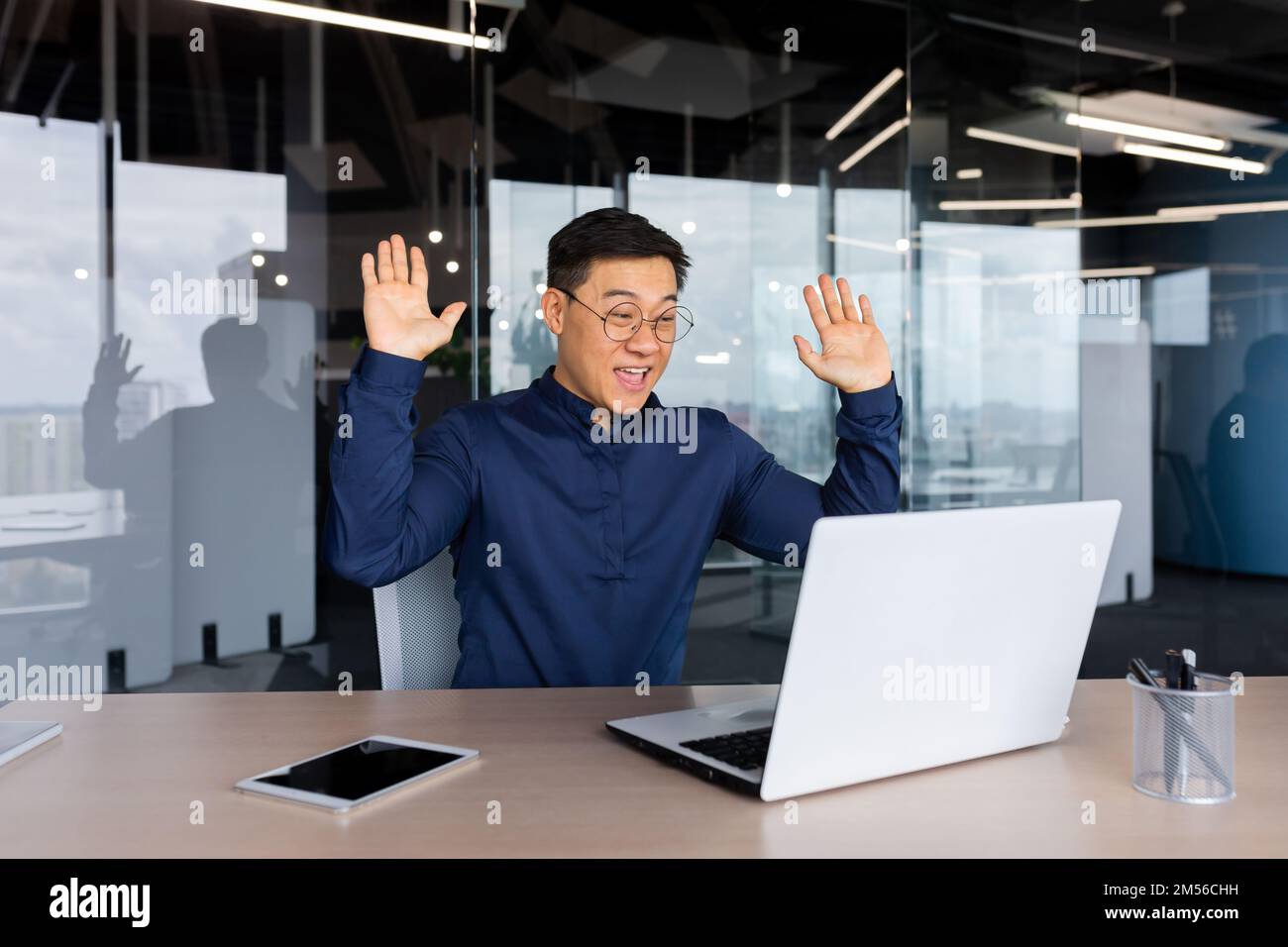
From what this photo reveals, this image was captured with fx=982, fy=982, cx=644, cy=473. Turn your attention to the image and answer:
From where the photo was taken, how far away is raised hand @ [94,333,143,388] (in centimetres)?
365

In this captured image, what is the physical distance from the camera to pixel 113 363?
3.66 metres

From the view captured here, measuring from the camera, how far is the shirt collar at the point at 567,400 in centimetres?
202

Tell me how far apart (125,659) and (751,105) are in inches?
134

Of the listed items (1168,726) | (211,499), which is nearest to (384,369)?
(1168,726)

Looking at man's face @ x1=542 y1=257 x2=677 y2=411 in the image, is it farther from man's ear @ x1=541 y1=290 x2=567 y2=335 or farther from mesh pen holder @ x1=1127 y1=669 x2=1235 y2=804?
mesh pen holder @ x1=1127 y1=669 x2=1235 y2=804

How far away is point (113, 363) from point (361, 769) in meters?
3.06

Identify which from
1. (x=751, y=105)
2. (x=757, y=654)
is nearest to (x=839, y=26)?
(x=751, y=105)

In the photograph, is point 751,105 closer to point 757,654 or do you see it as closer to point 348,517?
point 757,654

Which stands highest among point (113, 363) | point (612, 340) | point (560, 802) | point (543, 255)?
point (543, 255)

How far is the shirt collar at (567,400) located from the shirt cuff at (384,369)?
47 centimetres

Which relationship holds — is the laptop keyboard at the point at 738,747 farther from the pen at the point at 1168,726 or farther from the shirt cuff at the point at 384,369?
the shirt cuff at the point at 384,369

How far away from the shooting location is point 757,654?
14.2 feet

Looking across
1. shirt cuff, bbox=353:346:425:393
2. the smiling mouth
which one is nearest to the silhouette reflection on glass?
the smiling mouth

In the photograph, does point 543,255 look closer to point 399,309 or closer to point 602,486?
point 602,486
